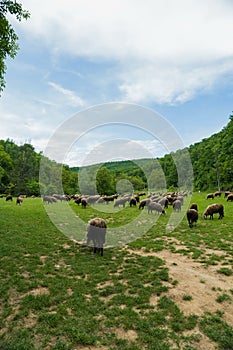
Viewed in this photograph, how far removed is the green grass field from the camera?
4344 millimetres

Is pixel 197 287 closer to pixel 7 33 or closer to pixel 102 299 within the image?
pixel 102 299

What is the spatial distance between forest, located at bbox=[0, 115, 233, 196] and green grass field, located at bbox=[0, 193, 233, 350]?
123 ft

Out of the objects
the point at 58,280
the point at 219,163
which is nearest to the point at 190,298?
the point at 58,280

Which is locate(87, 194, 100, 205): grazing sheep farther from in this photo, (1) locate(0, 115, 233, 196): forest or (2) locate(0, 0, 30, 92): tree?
(2) locate(0, 0, 30, 92): tree

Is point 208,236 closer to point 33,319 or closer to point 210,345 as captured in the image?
point 210,345

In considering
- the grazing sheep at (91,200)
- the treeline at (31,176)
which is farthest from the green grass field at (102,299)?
the treeline at (31,176)

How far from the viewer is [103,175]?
2256 inches

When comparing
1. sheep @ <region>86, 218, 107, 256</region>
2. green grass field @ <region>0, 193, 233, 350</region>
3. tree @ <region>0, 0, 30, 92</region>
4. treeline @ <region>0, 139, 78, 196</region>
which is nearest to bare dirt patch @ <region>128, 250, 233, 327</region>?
green grass field @ <region>0, 193, 233, 350</region>

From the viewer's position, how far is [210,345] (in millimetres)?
4215

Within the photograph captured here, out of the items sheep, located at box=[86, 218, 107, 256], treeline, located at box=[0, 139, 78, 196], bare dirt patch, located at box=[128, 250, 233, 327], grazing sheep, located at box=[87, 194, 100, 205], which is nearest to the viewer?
bare dirt patch, located at box=[128, 250, 233, 327]

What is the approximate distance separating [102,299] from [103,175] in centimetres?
5162

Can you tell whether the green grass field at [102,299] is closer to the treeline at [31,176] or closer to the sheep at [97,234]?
the sheep at [97,234]

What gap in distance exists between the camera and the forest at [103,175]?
1967 inches

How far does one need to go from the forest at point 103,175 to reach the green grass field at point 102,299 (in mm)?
37597
